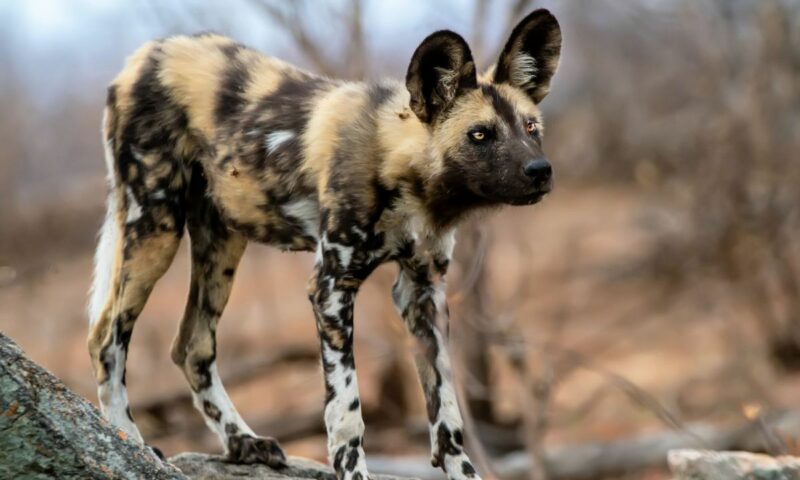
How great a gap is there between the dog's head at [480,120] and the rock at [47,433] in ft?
5.42

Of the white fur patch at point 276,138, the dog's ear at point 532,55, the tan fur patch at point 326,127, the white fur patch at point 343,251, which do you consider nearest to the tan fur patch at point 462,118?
the dog's ear at point 532,55

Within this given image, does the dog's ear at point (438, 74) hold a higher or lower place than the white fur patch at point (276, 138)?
higher

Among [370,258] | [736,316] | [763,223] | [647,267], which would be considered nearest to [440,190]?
[370,258]

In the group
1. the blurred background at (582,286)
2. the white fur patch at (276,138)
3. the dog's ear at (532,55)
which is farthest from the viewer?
the blurred background at (582,286)

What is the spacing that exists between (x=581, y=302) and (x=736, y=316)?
3102 mm

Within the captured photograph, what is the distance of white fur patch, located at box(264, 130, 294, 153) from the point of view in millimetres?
5020

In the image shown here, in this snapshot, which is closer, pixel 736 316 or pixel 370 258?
pixel 370 258

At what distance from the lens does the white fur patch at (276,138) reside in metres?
5.02

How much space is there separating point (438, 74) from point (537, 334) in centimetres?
1042

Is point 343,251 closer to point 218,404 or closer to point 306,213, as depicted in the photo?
point 306,213

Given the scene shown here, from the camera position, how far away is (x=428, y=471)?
9539 millimetres

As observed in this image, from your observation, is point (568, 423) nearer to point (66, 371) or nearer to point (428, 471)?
point (428, 471)

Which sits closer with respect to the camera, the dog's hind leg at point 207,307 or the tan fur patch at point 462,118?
the tan fur patch at point 462,118

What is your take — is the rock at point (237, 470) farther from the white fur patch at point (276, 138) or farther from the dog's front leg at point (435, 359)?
the white fur patch at point (276, 138)
